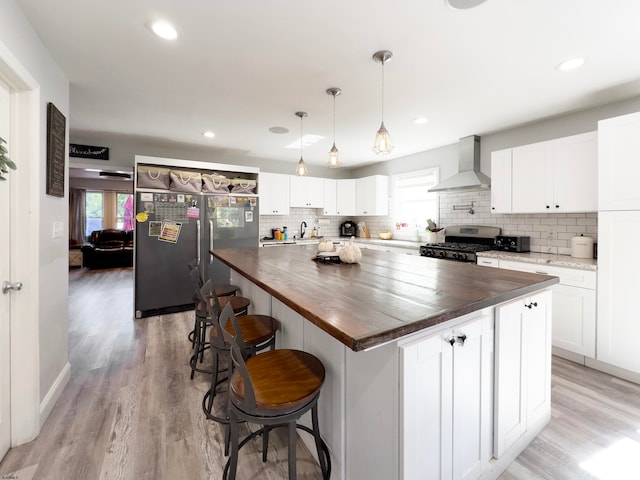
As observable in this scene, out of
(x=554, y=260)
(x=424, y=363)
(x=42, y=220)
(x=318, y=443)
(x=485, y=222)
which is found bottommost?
(x=318, y=443)

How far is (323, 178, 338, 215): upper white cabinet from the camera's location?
19.1 ft

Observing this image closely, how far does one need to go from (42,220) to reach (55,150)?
513 millimetres

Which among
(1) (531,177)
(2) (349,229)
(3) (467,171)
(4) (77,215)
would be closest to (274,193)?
(2) (349,229)

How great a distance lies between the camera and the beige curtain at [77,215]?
8.29 m

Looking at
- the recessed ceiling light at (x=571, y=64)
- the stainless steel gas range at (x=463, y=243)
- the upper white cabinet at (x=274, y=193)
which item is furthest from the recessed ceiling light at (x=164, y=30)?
the stainless steel gas range at (x=463, y=243)

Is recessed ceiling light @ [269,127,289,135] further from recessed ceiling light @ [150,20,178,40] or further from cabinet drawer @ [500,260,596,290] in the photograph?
cabinet drawer @ [500,260,596,290]

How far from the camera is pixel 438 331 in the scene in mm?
1138

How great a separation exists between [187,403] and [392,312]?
70.0 inches

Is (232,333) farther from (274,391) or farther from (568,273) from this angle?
(568,273)

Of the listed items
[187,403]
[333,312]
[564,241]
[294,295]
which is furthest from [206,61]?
[564,241]

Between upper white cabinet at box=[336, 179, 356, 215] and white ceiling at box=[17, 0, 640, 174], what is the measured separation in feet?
7.71

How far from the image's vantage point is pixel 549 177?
309cm

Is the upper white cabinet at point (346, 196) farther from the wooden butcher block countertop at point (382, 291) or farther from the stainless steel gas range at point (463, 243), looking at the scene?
the wooden butcher block countertop at point (382, 291)

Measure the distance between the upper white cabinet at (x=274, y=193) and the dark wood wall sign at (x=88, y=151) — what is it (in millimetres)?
2251
